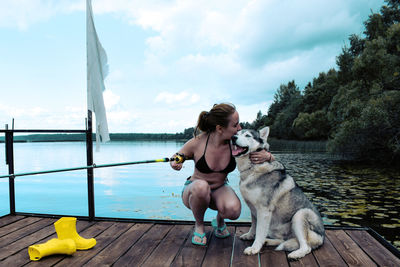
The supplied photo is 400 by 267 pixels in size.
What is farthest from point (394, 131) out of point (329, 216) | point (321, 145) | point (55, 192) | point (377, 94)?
point (321, 145)

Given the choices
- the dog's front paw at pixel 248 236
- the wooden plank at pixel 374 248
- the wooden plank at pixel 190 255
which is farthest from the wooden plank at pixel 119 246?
the wooden plank at pixel 374 248

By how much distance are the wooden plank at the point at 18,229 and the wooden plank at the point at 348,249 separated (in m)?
3.38

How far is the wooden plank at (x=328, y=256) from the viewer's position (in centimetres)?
262

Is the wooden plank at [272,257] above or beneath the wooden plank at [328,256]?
above

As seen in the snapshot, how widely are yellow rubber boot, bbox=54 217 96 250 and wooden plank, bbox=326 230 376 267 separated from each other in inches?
95.2

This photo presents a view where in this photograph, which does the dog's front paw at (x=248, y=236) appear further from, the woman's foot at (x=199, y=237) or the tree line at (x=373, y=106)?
the tree line at (x=373, y=106)

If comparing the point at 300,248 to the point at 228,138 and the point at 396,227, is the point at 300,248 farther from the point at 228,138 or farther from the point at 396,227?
the point at 396,227

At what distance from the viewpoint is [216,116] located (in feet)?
10.2

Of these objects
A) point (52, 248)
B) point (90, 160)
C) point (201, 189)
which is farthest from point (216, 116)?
point (52, 248)

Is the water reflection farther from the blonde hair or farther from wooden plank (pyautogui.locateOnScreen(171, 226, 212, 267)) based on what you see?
the blonde hair

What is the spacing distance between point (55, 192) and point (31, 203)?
1899mm

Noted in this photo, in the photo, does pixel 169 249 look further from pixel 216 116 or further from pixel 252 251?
pixel 216 116

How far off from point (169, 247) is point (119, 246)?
0.50m

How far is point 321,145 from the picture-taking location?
32.8 m
